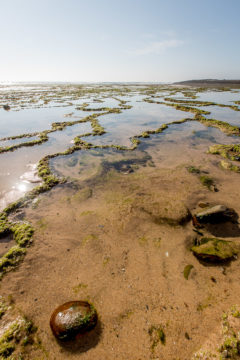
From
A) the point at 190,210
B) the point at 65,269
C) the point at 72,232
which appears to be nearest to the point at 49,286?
the point at 65,269

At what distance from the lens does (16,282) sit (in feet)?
17.6

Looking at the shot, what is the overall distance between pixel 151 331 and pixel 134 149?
13076 mm

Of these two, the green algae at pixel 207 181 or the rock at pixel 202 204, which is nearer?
the rock at pixel 202 204

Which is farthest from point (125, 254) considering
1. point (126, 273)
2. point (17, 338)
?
point (17, 338)

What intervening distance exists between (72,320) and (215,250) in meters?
4.88

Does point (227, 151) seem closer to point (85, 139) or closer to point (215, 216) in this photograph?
point (215, 216)

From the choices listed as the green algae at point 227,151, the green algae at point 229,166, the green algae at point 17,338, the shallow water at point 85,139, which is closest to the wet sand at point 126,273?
the green algae at point 17,338

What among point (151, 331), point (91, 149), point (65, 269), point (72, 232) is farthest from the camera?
point (91, 149)

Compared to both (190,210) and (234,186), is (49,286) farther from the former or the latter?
(234,186)

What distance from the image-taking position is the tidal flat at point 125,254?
13.5 feet

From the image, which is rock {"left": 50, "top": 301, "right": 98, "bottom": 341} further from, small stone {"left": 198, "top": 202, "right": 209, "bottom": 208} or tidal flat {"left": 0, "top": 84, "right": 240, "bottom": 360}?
small stone {"left": 198, "top": 202, "right": 209, "bottom": 208}

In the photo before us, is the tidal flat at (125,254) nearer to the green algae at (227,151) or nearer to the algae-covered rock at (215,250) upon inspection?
the algae-covered rock at (215,250)

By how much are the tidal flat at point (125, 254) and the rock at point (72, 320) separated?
19 cm

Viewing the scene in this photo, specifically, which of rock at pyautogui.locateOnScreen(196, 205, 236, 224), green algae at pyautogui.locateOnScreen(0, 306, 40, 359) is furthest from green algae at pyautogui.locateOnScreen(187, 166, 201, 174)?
green algae at pyautogui.locateOnScreen(0, 306, 40, 359)
